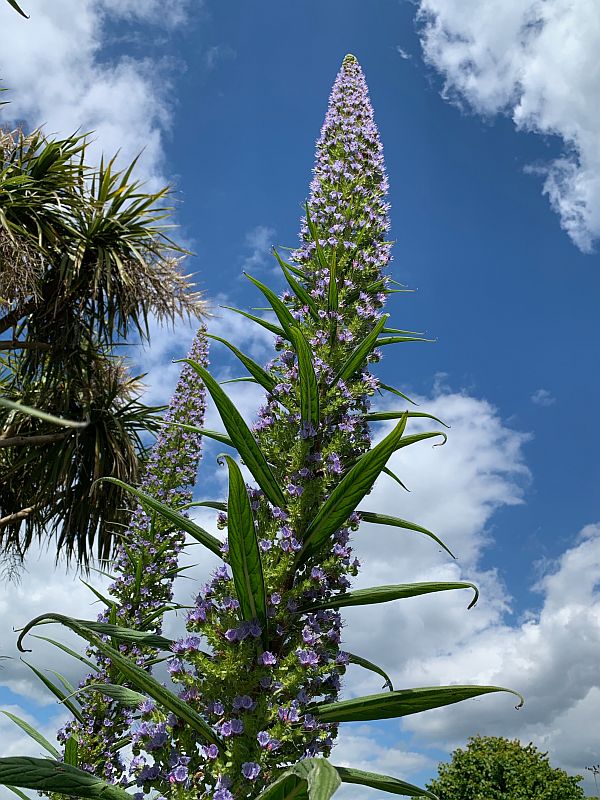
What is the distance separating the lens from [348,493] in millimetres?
1688

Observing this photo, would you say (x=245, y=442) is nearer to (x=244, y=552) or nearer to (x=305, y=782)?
(x=244, y=552)

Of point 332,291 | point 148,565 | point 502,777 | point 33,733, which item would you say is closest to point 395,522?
point 332,291

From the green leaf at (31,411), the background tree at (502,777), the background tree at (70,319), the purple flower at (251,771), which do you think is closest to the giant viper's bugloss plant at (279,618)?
the purple flower at (251,771)

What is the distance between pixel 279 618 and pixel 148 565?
10.6ft

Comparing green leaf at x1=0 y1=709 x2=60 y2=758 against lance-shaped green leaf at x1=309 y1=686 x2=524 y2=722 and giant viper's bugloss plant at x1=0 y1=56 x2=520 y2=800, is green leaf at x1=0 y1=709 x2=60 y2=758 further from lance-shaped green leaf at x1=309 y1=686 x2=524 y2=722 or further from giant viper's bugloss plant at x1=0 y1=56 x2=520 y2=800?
lance-shaped green leaf at x1=309 y1=686 x2=524 y2=722

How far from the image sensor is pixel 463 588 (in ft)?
5.82

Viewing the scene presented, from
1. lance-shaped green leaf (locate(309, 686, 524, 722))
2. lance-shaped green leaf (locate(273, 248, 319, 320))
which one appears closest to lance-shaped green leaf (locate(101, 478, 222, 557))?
lance-shaped green leaf (locate(309, 686, 524, 722))

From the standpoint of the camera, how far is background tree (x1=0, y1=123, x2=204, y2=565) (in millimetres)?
7820

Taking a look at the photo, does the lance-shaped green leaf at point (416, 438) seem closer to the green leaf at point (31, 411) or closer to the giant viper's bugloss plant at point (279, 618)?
the giant viper's bugloss plant at point (279, 618)

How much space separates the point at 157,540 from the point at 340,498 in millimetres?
3327

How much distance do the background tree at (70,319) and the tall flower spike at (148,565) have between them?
2885 millimetres

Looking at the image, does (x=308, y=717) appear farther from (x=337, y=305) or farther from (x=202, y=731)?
(x=337, y=305)

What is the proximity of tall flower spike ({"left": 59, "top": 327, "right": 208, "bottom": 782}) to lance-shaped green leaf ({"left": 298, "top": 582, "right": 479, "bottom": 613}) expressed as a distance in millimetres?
2022

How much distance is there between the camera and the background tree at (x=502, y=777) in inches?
562
